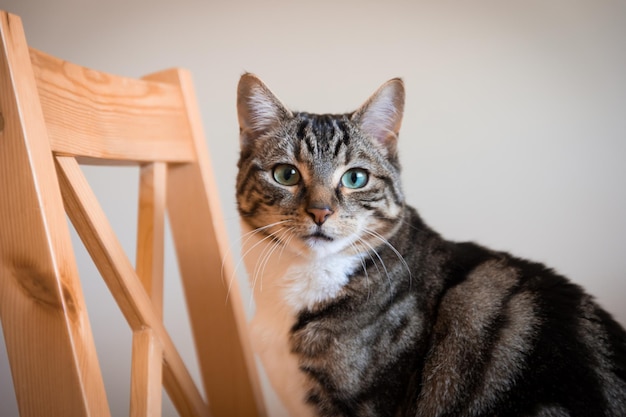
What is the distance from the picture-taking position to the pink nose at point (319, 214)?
877 millimetres

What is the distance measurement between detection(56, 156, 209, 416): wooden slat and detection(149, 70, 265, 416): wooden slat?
10cm

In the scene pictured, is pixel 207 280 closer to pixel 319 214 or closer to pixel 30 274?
pixel 319 214

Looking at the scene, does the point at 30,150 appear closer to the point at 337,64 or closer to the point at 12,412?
the point at 337,64

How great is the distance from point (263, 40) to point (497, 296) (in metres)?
1.00

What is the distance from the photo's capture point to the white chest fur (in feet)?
3.01

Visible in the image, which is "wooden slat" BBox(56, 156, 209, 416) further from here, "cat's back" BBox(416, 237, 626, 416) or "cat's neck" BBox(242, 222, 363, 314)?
"cat's back" BBox(416, 237, 626, 416)

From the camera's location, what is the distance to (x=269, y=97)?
0.99 m

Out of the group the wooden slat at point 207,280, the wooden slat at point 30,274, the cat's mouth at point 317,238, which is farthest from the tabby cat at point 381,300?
the wooden slat at point 30,274

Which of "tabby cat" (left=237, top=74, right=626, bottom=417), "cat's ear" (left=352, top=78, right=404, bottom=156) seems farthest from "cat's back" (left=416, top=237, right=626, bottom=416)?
"cat's ear" (left=352, top=78, right=404, bottom=156)

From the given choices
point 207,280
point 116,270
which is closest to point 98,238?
point 116,270

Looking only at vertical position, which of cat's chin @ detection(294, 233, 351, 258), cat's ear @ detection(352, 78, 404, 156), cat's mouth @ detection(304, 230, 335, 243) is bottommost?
cat's chin @ detection(294, 233, 351, 258)

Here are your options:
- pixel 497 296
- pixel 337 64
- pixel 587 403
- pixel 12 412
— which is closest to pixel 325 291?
pixel 497 296

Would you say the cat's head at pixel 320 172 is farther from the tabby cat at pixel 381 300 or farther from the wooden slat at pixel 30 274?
the wooden slat at pixel 30 274

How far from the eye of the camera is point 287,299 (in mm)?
951
